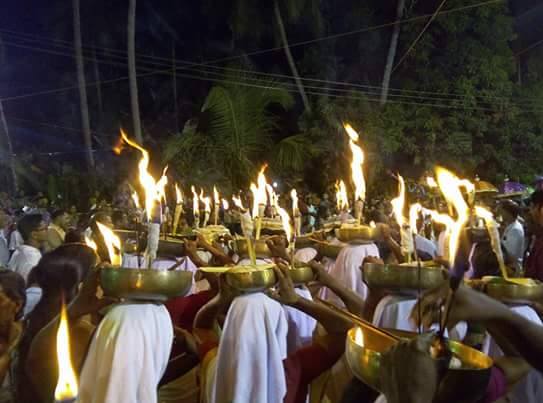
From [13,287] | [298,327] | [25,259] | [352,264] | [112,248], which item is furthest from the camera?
[25,259]

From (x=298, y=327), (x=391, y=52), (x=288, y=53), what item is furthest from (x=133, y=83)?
(x=298, y=327)

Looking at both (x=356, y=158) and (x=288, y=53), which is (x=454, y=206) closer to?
(x=356, y=158)

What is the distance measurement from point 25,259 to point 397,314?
474 centimetres

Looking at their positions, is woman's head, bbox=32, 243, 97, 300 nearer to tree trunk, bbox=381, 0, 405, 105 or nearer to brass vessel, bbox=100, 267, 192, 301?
brass vessel, bbox=100, 267, 192, 301

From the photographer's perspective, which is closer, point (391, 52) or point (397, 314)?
point (397, 314)

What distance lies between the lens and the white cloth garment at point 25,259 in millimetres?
6484

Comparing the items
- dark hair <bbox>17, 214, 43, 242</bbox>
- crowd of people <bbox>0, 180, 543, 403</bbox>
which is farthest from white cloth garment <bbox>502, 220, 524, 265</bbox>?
dark hair <bbox>17, 214, 43, 242</bbox>

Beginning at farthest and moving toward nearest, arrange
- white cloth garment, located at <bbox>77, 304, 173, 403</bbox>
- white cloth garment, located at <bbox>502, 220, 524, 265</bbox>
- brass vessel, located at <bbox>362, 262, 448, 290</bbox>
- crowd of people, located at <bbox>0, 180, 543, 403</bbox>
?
white cloth garment, located at <bbox>502, 220, 524, 265</bbox> → brass vessel, located at <bbox>362, 262, 448, 290</bbox> → white cloth garment, located at <bbox>77, 304, 173, 403</bbox> → crowd of people, located at <bbox>0, 180, 543, 403</bbox>

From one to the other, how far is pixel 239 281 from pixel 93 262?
1.17 m

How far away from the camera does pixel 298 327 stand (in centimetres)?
402

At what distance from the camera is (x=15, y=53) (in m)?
28.0

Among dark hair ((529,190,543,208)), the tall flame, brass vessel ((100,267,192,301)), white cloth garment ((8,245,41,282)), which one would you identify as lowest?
white cloth garment ((8,245,41,282))

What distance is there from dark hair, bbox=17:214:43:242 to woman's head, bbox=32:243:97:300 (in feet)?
11.6

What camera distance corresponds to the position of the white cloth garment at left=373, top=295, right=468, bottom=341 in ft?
10.3
